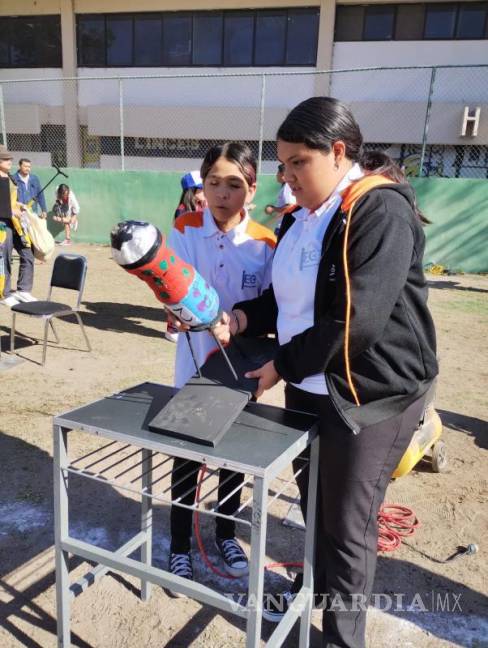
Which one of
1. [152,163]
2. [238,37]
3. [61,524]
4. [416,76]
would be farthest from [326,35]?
[61,524]

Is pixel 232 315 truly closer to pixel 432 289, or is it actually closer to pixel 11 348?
pixel 11 348

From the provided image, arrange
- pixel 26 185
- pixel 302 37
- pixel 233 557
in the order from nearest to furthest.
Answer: pixel 233 557
pixel 26 185
pixel 302 37

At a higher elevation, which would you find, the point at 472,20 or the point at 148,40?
the point at 472,20

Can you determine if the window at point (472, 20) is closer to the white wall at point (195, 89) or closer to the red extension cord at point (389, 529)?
the white wall at point (195, 89)

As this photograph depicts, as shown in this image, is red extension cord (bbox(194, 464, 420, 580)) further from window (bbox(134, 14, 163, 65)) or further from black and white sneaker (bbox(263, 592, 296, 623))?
window (bbox(134, 14, 163, 65))

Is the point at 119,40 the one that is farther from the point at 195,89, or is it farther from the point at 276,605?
Result: the point at 276,605

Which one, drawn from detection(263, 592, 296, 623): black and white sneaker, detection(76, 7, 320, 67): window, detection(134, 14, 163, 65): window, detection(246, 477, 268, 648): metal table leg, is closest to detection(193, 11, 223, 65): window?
detection(76, 7, 320, 67): window

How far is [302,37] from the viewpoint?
14.4m

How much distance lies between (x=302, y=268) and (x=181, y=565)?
1.38 m

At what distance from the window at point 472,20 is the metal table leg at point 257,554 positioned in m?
15.0

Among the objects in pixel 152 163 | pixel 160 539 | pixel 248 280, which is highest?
pixel 152 163

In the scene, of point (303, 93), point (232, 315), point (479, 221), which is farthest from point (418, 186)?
point (232, 315)

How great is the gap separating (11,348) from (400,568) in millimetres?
3849

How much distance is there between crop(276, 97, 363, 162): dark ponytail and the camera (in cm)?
145
